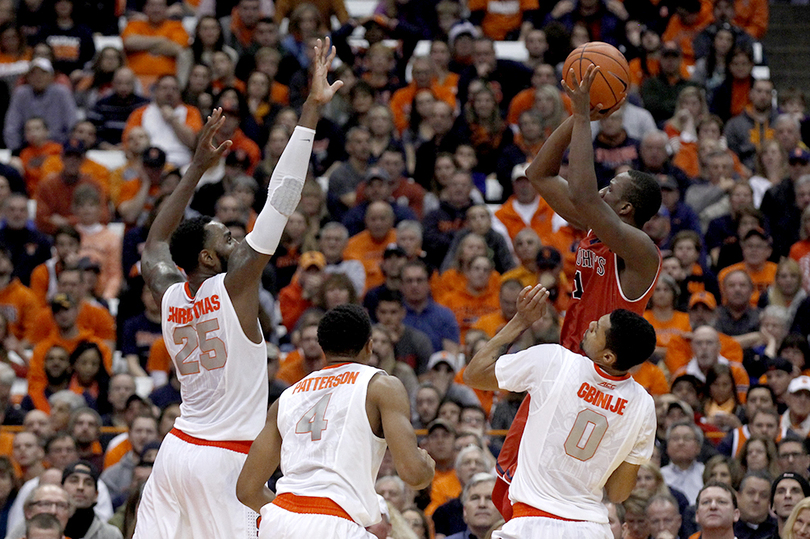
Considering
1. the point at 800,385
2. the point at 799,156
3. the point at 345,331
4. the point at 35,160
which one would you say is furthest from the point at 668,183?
the point at 345,331

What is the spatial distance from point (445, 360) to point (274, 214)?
6.03 metres

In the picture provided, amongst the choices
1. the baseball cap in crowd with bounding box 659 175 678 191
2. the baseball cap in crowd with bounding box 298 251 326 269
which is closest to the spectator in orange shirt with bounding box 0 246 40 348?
the baseball cap in crowd with bounding box 298 251 326 269

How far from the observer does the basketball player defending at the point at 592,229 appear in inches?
252

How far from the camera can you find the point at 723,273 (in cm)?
1413

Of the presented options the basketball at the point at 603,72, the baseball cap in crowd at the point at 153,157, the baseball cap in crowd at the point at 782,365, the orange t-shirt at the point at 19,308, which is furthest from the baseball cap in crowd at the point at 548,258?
the basketball at the point at 603,72

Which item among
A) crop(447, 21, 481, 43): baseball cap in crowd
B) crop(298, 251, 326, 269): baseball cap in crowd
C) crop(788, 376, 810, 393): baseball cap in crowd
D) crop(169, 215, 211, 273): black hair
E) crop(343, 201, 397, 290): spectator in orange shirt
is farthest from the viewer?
crop(447, 21, 481, 43): baseball cap in crowd

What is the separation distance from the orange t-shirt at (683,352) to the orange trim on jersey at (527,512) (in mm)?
6983

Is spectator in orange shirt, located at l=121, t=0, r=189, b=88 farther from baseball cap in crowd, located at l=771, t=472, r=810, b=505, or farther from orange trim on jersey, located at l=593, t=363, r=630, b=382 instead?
orange trim on jersey, located at l=593, t=363, r=630, b=382

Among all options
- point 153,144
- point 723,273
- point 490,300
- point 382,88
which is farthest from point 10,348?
point 723,273

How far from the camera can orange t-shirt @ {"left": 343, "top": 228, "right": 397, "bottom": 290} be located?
46.7 ft

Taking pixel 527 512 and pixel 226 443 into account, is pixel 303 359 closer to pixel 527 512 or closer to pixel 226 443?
pixel 226 443

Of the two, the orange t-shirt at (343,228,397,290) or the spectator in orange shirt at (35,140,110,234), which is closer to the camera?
the orange t-shirt at (343,228,397,290)

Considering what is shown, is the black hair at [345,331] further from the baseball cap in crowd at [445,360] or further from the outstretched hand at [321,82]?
the baseball cap in crowd at [445,360]

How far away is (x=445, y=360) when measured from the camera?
12352 mm
